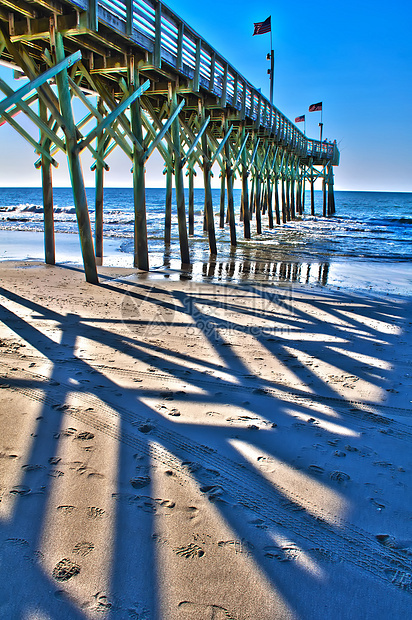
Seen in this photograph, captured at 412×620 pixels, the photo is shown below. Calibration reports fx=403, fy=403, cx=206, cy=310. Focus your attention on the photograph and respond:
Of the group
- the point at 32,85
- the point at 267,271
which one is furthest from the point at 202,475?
the point at 267,271

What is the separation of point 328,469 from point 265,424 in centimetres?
57

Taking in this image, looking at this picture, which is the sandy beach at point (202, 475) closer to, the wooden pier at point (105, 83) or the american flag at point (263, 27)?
the wooden pier at point (105, 83)

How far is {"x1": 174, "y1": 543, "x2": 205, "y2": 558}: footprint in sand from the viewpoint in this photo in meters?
1.74

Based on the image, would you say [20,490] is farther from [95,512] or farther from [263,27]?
[263,27]

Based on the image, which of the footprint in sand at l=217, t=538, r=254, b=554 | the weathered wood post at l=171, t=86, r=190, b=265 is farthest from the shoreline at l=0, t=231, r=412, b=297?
the footprint in sand at l=217, t=538, r=254, b=554

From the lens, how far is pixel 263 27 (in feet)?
50.9

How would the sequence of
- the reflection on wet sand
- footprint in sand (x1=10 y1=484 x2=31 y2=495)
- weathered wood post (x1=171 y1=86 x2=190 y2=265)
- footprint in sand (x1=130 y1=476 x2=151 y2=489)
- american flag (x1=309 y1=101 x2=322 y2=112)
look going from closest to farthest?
footprint in sand (x1=10 y1=484 x2=31 y2=495), footprint in sand (x1=130 y1=476 x2=151 y2=489), the reflection on wet sand, weathered wood post (x1=171 y1=86 x2=190 y2=265), american flag (x1=309 y1=101 x2=322 y2=112)

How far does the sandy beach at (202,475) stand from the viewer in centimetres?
159

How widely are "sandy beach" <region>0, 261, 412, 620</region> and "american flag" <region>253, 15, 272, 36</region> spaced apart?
15300 millimetres

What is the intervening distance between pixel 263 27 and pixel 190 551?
18.3 m

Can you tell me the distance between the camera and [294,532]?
190 centimetres

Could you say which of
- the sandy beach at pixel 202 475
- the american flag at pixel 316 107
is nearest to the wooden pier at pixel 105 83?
the sandy beach at pixel 202 475

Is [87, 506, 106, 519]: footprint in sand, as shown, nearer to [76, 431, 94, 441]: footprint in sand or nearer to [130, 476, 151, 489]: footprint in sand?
[130, 476, 151, 489]: footprint in sand

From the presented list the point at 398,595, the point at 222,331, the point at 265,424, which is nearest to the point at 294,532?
the point at 398,595
